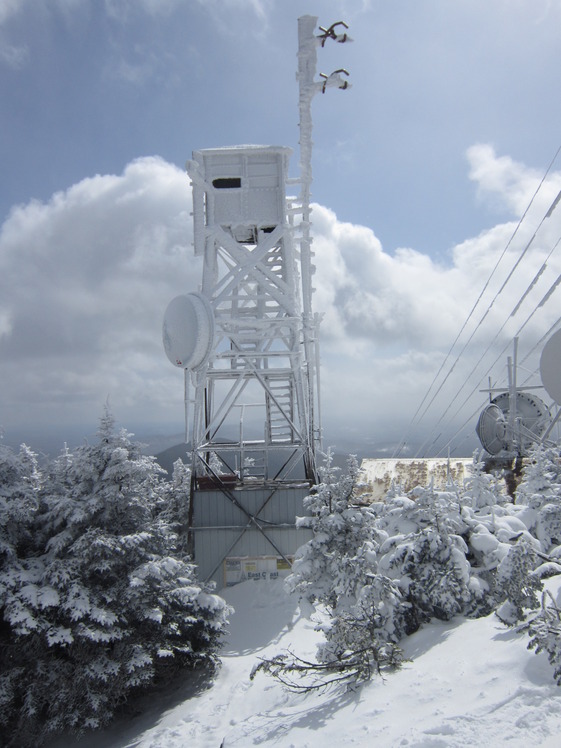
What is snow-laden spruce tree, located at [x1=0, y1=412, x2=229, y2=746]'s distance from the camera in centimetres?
1152

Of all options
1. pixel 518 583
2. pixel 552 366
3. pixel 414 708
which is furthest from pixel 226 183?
pixel 414 708

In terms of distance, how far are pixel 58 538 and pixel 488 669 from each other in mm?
9784

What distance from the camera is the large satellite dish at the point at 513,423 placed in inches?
969

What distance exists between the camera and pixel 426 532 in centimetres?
1074

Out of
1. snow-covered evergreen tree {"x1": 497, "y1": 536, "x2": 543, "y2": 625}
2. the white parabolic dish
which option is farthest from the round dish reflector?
the white parabolic dish

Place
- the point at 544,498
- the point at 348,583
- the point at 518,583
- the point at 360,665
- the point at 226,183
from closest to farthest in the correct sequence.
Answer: the point at 360,665
the point at 518,583
the point at 348,583
the point at 544,498
the point at 226,183

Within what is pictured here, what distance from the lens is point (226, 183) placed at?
2003cm

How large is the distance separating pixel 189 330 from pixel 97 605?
319 inches

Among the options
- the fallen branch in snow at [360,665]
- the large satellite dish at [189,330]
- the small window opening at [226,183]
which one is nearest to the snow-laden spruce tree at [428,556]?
the fallen branch in snow at [360,665]

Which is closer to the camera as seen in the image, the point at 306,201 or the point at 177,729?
the point at 177,729

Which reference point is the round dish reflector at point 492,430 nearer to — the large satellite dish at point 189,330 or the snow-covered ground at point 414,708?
the large satellite dish at point 189,330

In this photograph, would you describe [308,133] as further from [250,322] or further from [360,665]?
[360,665]

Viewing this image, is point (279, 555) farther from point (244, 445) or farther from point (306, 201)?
point (306, 201)

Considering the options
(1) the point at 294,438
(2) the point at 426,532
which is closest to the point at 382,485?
(1) the point at 294,438
